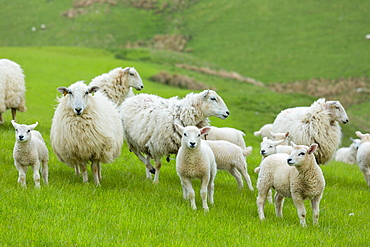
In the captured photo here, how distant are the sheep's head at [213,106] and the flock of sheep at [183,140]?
20 millimetres

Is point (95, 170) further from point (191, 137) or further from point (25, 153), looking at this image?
point (191, 137)

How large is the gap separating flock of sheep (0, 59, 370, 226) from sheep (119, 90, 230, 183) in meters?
0.02

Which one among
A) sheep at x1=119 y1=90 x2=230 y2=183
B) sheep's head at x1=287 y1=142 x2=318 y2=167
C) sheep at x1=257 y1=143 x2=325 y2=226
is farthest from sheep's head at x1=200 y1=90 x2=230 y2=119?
sheep's head at x1=287 y1=142 x2=318 y2=167

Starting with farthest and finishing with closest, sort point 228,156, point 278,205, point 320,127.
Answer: point 320,127 < point 228,156 < point 278,205

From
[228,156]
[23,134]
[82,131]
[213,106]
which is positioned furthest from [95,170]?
[213,106]

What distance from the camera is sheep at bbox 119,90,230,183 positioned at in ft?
31.5

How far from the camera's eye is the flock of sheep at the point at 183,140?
7219 mm

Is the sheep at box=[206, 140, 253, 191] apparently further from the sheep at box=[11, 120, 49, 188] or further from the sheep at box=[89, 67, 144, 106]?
the sheep at box=[89, 67, 144, 106]

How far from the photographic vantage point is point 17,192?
7.18 metres

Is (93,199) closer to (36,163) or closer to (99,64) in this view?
(36,163)

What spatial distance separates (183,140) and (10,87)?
7449 millimetres

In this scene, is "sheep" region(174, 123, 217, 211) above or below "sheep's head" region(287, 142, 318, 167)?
below

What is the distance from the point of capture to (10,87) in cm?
1322

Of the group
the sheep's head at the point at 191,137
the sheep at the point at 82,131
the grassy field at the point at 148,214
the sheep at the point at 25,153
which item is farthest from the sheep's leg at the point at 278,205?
the sheep at the point at 25,153
